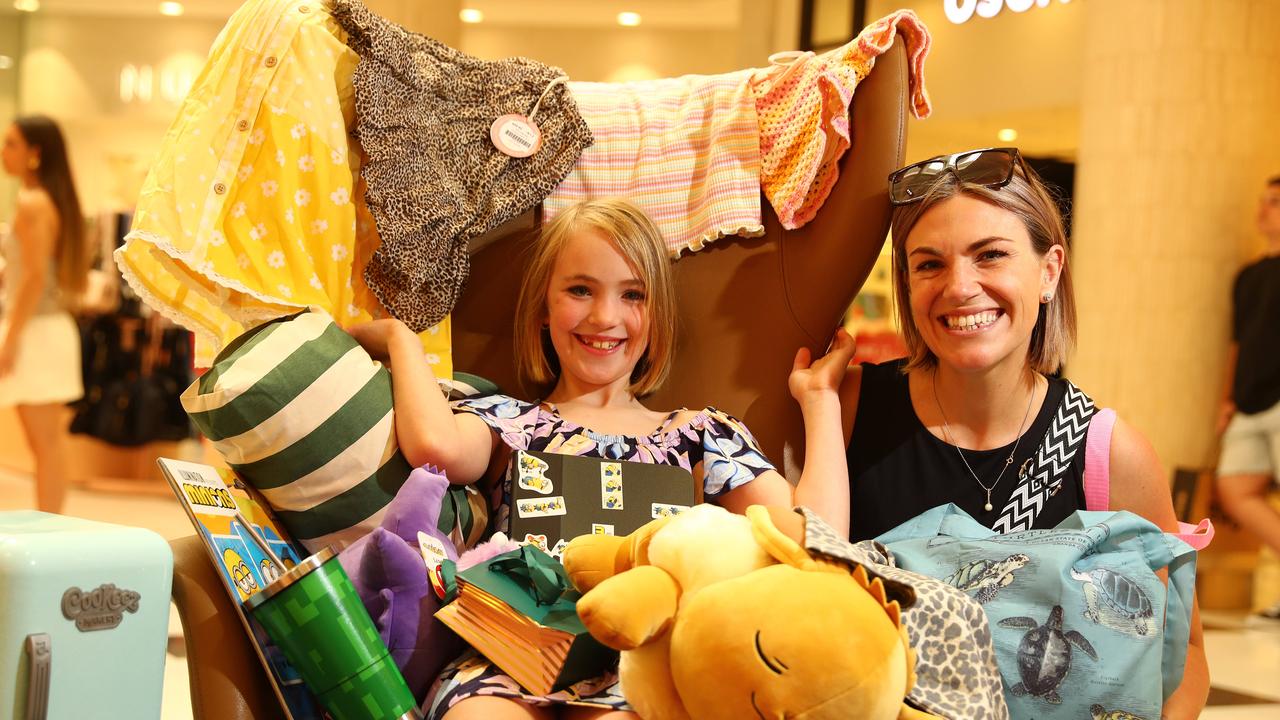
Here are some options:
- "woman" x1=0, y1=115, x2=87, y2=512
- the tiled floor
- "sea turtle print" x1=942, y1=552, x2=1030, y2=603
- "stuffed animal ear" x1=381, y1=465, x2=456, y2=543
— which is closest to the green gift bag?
"stuffed animal ear" x1=381, y1=465, x2=456, y2=543

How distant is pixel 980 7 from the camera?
5.70 metres

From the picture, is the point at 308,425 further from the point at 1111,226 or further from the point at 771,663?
the point at 1111,226

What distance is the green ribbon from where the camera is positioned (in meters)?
1.25

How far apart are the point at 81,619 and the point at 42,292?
331 centimetres

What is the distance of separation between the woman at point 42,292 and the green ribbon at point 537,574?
3047 mm

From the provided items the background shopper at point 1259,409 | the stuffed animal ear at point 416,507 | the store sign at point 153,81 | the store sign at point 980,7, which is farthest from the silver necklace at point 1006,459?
the store sign at point 153,81

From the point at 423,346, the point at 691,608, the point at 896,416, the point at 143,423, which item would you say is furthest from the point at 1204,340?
the point at 143,423

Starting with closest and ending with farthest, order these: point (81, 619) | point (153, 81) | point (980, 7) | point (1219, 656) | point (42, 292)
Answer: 1. point (81, 619)
2. point (1219, 656)
3. point (42, 292)
4. point (980, 7)
5. point (153, 81)

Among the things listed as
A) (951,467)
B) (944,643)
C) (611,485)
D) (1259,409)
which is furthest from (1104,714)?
(1259,409)

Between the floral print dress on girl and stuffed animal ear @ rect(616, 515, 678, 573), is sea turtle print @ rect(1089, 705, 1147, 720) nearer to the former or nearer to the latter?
stuffed animal ear @ rect(616, 515, 678, 573)

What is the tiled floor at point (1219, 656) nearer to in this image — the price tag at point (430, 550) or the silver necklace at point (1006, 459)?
the price tag at point (430, 550)

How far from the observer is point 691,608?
39.2 inches

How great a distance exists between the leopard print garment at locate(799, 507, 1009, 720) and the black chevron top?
1.58ft

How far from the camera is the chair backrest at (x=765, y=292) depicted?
5.78 ft
